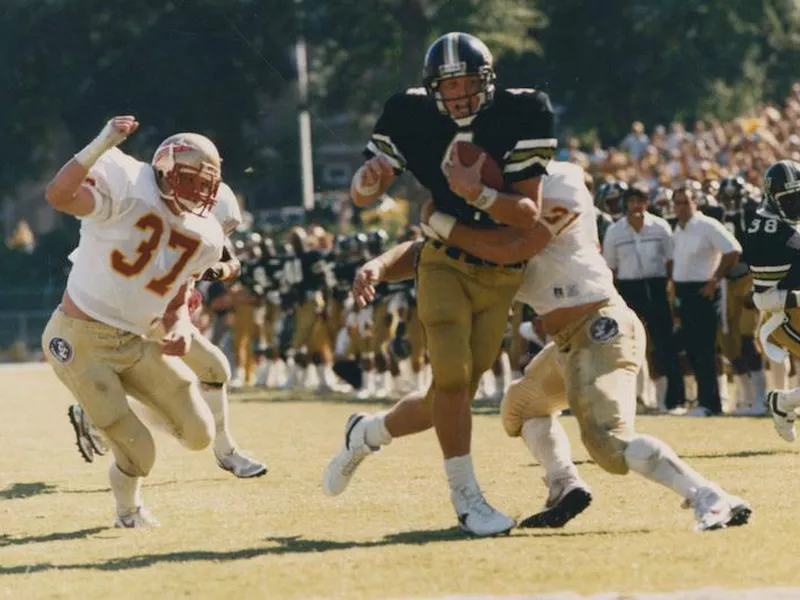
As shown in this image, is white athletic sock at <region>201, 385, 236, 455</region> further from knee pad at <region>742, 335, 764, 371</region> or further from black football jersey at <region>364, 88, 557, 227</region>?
knee pad at <region>742, 335, 764, 371</region>

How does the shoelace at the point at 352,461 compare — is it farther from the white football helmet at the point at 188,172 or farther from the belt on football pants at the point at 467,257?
the white football helmet at the point at 188,172

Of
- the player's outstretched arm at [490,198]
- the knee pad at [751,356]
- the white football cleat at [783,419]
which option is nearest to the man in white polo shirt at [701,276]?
the knee pad at [751,356]

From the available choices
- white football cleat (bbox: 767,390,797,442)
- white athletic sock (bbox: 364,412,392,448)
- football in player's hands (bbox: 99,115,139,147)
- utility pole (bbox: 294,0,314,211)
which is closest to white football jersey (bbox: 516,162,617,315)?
white athletic sock (bbox: 364,412,392,448)

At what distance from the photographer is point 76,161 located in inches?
323

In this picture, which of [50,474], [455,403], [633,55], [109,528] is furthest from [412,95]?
[633,55]

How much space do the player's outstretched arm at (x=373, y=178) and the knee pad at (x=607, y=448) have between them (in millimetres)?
1284

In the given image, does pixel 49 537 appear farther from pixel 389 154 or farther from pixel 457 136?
pixel 457 136

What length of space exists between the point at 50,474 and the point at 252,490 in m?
2.01

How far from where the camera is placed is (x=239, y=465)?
36.0 feet

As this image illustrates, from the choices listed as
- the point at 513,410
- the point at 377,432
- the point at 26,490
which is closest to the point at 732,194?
the point at 26,490

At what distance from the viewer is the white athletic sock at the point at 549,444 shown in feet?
28.2

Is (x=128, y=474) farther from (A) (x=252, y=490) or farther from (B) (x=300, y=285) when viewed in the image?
(B) (x=300, y=285)

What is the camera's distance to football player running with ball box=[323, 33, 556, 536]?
805cm

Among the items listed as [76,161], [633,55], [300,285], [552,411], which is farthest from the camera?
[633,55]
